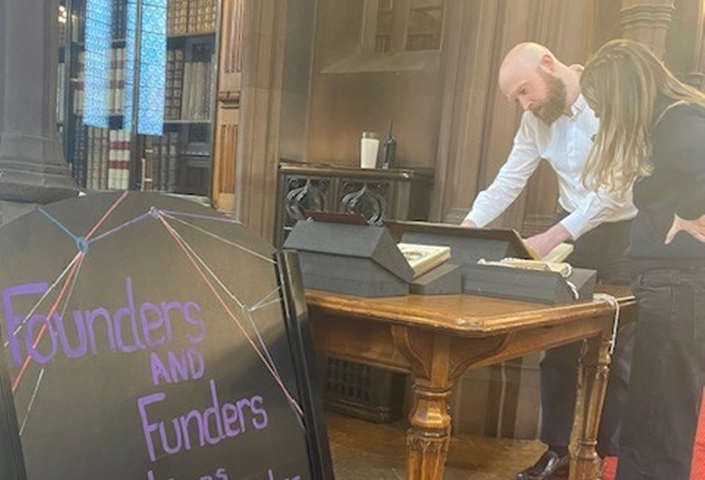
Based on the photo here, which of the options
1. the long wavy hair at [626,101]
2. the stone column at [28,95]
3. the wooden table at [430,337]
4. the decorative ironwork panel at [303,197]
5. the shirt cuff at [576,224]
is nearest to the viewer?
the wooden table at [430,337]

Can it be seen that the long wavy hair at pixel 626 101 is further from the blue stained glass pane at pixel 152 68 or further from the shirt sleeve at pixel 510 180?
the blue stained glass pane at pixel 152 68

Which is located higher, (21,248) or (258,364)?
(21,248)

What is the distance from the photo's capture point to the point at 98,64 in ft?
12.1

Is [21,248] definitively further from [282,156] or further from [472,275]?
[282,156]

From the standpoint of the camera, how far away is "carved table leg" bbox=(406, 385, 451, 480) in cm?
107

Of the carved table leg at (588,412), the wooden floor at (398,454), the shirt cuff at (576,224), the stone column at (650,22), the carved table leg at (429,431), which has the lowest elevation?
the wooden floor at (398,454)

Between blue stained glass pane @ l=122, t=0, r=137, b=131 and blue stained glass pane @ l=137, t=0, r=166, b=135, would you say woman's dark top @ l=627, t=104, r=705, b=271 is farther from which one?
blue stained glass pane @ l=122, t=0, r=137, b=131

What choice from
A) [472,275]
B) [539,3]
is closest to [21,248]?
[472,275]

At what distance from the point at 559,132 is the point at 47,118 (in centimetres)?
152

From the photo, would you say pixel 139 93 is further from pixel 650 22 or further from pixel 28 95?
pixel 650 22

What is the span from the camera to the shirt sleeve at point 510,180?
88.7 inches

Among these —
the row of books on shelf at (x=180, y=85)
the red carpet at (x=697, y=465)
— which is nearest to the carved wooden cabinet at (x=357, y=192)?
the row of books on shelf at (x=180, y=85)

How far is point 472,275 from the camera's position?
140 centimetres

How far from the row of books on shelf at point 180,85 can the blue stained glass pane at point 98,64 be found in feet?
0.09
